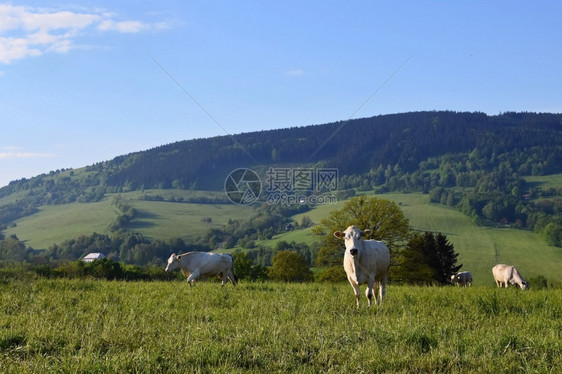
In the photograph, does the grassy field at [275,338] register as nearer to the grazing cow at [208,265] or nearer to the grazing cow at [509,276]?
the grazing cow at [208,265]

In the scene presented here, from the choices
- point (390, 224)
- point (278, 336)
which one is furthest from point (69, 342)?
point (390, 224)

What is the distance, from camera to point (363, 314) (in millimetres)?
10648

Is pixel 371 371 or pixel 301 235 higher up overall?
pixel 371 371

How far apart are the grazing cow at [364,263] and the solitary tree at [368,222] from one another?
32507mm

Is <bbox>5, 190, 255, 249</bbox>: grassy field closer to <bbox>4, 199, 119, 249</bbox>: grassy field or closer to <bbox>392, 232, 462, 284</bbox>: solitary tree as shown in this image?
<bbox>4, 199, 119, 249</bbox>: grassy field

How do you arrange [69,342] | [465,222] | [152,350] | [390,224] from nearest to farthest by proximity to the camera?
[152,350], [69,342], [390,224], [465,222]

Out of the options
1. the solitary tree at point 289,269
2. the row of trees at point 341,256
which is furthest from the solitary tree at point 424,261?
the solitary tree at point 289,269

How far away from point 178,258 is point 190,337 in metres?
15.3

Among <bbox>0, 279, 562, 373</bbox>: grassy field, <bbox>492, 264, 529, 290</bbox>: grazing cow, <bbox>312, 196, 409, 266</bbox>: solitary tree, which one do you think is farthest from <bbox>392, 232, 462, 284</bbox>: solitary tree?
Answer: <bbox>0, 279, 562, 373</bbox>: grassy field

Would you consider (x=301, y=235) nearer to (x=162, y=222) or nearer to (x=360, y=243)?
(x=162, y=222)

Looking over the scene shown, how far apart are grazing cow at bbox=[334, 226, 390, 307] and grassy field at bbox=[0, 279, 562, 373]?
1.78 metres

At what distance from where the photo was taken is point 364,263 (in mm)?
13555

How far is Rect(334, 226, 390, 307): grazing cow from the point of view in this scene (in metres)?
13.2

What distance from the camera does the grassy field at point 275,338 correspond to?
606 centimetres
